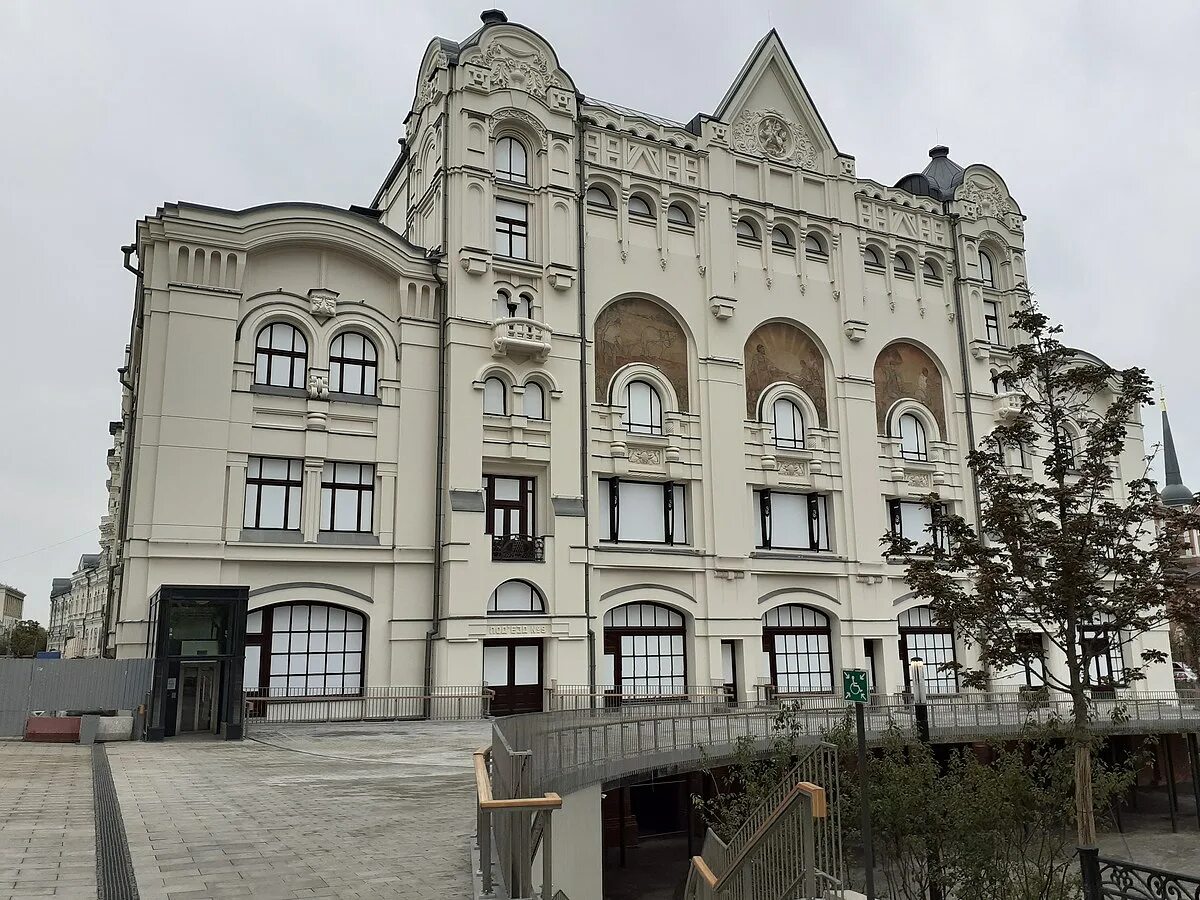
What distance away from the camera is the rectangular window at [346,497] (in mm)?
28828

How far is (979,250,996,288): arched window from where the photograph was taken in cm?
4428

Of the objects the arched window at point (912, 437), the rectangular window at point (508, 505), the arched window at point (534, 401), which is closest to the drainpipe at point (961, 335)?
the arched window at point (912, 437)

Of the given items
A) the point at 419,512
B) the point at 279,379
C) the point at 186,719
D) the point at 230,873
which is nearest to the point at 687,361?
the point at 419,512

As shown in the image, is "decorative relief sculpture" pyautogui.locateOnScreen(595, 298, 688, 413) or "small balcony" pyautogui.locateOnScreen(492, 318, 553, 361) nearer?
"small balcony" pyautogui.locateOnScreen(492, 318, 553, 361)

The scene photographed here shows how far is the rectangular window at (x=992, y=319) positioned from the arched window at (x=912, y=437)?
20.6 ft

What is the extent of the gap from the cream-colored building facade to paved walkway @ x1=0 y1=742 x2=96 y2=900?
9837mm

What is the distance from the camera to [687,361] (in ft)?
115

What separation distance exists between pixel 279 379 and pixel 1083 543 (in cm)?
2232

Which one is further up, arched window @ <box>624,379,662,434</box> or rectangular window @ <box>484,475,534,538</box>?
arched window @ <box>624,379,662,434</box>

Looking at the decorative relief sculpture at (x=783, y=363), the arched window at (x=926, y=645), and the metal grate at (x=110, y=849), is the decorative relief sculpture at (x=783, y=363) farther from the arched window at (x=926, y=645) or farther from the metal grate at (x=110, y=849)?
the metal grate at (x=110, y=849)

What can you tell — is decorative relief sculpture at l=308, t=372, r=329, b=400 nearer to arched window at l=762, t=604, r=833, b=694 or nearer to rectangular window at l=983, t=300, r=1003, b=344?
arched window at l=762, t=604, r=833, b=694

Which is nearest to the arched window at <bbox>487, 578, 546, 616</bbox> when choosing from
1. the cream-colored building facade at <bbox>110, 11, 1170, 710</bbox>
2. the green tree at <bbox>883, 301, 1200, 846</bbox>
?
the cream-colored building facade at <bbox>110, 11, 1170, 710</bbox>

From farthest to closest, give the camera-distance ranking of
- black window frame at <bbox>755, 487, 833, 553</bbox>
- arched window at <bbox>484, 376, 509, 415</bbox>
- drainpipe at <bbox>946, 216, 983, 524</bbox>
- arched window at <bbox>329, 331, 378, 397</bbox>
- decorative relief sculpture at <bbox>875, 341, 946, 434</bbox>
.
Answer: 1. drainpipe at <bbox>946, 216, 983, 524</bbox>
2. decorative relief sculpture at <bbox>875, 341, 946, 434</bbox>
3. black window frame at <bbox>755, 487, 833, 553</bbox>
4. arched window at <bbox>484, 376, 509, 415</bbox>
5. arched window at <bbox>329, 331, 378, 397</bbox>

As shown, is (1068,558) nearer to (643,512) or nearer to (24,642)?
(643,512)
